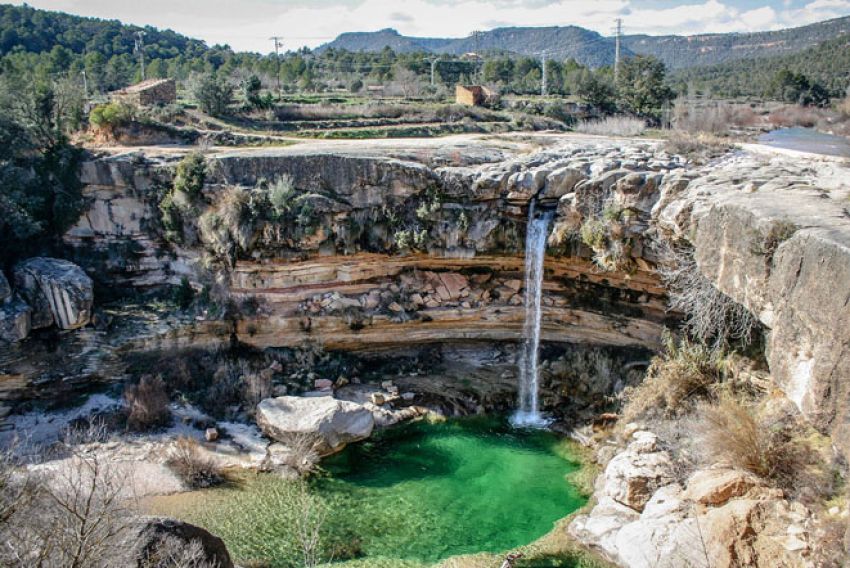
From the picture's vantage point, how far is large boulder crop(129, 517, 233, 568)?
9.16m

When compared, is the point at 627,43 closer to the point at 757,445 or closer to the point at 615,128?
the point at 615,128

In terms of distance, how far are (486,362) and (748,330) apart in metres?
8.08

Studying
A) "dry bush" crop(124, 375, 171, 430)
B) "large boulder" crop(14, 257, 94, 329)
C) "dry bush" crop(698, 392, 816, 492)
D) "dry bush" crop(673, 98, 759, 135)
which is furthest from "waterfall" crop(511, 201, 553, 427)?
"large boulder" crop(14, 257, 94, 329)

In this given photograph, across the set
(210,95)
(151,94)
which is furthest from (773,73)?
(151,94)

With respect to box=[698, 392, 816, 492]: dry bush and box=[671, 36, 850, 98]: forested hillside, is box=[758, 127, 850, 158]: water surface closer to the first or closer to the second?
box=[671, 36, 850, 98]: forested hillside

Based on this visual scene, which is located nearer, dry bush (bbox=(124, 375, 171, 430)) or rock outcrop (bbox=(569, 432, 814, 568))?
rock outcrop (bbox=(569, 432, 814, 568))

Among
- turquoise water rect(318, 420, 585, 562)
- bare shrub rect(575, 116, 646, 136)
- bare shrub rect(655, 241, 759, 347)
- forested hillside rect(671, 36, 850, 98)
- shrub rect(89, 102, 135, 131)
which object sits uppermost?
forested hillside rect(671, 36, 850, 98)

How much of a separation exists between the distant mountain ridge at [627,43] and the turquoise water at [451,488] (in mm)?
51414

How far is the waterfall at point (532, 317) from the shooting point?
58.0ft

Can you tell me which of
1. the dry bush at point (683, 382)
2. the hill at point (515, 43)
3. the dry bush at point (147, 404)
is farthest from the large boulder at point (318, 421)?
the hill at point (515, 43)

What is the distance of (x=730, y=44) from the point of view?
74938mm

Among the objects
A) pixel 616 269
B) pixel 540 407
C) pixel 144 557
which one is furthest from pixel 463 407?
pixel 144 557

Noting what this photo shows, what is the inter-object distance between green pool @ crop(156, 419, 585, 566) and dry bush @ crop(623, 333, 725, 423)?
8.15 ft

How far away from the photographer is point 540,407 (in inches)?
703
